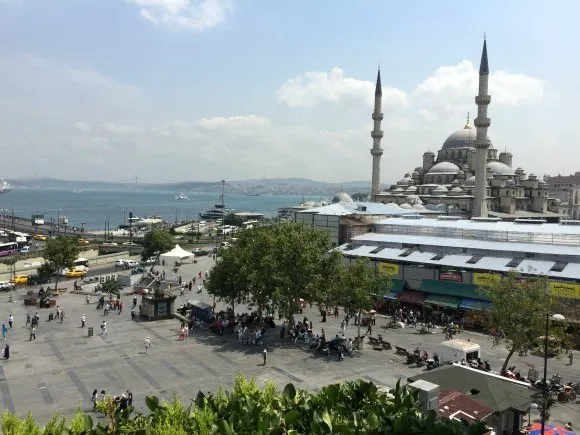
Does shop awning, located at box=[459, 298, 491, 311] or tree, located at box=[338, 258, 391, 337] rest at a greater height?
tree, located at box=[338, 258, 391, 337]

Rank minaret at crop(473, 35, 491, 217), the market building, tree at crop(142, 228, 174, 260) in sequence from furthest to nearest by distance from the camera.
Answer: minaret at crop(473, 35, 491, 217) < tree at crop(142, 228, 174, 260) < the market building

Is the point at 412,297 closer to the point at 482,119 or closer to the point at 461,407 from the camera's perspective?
the point at 461,407

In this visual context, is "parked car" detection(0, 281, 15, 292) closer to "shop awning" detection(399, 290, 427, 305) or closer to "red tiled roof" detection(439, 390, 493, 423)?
"shop awning" detection(399, 290, 427, 305)

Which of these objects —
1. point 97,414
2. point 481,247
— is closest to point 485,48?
point 481,247

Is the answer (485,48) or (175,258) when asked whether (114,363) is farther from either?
(485,48)

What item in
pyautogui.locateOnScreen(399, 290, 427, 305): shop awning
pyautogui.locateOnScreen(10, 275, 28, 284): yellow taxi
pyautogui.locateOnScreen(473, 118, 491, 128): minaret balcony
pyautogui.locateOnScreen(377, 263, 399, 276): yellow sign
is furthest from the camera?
pyautogui.locateOnScreen(473, 118, 491, 128): minaret balcony

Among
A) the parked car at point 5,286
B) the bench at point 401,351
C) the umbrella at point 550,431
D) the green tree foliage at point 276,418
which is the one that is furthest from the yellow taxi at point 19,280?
the umbrella at point 550,431

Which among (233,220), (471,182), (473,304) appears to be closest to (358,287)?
(473,304)

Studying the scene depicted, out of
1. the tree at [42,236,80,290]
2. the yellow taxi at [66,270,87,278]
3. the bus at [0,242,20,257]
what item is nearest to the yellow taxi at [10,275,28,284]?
the yellow taxi at [66,270,87,278]
